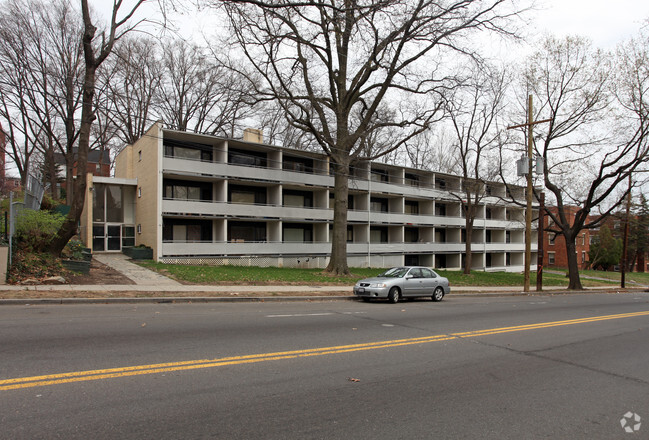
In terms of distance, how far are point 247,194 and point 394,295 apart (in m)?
20.1

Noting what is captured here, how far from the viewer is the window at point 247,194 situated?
31.5 metres

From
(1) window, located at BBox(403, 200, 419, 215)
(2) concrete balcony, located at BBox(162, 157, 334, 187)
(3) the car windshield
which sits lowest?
(3) the car windshield

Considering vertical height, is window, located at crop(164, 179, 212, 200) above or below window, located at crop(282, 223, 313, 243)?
above

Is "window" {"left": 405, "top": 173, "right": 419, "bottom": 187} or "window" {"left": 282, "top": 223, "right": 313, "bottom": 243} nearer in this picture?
"window" {"left": 282, "top": 223, "right": 313, "bottom": 243}

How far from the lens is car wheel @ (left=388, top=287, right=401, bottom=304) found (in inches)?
572

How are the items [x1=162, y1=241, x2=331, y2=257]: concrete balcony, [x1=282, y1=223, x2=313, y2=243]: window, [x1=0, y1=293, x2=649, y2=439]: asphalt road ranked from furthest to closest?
[x1=282, y1=223, x2=313, y2=243]: window → [x1=162, y1=241, x2=331, y2=257]: concrete balcony → [x1=0, y1=293, x2=649, y2=439]: asphalt road

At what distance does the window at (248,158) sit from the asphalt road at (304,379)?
22418 millimetres

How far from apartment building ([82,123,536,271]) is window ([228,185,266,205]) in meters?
0.08

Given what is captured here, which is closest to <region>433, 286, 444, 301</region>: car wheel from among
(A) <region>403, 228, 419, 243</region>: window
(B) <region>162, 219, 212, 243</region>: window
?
(B) <region>162, 219, 212, 243</region>: window

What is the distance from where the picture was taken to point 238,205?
29.7 meters

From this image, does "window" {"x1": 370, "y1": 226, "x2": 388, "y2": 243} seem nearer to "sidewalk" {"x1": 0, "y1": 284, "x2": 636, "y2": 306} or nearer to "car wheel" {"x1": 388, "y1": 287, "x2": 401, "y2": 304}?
"sidewalk" {"x1": 0, "y1": 284, "x2": 636, "y2": 306}

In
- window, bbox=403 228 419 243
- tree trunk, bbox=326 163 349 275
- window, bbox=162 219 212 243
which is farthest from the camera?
window, bbox=403 228 419 243

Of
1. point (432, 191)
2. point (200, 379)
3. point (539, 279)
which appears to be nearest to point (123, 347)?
point (200, 379)

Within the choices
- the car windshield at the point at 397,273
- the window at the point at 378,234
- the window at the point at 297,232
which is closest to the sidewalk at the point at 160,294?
the car windshield at the point at 397,273
